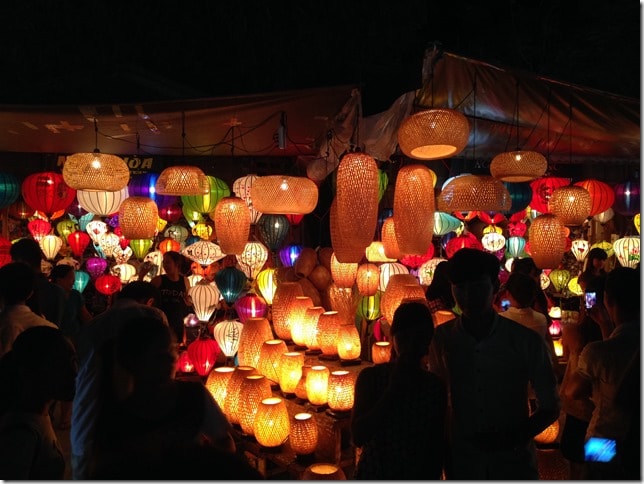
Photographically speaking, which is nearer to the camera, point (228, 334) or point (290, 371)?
point (290, 371)

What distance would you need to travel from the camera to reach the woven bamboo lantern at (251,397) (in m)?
3.36

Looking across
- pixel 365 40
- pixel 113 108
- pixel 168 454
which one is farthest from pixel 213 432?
pixel 365 40

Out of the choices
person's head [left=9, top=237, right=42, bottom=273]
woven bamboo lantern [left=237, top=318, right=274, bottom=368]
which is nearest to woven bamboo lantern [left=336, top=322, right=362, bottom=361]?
woven bamboo lantern [left=237, top=318, right=274, bottom=368]

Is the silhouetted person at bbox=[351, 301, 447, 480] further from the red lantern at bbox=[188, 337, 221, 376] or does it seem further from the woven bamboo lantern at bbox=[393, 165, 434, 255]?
the red lantern at bbox=[188, 337, 221, 376]

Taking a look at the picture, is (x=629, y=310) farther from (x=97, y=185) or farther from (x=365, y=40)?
(x=365, y=40)

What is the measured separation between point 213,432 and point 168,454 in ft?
2.54

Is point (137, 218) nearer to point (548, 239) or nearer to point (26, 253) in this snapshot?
point (26, 253)

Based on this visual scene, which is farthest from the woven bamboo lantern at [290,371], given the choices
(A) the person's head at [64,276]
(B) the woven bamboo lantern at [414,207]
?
(A) the person's head at [64,276]

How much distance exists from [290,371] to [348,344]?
46cm

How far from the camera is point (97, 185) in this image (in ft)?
13.0

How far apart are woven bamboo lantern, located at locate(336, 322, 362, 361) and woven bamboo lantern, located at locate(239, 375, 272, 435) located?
682 millimetres

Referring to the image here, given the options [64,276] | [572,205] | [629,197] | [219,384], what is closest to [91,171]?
[64,276]

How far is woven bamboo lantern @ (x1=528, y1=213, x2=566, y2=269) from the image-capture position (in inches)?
169

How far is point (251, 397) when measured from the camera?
3359 mm
